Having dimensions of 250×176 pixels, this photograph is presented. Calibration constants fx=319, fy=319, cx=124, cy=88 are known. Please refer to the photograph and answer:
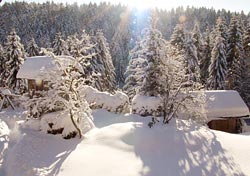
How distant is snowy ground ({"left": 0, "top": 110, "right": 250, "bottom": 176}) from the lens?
1242cm

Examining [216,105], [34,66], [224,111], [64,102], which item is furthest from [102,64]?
[64,102]

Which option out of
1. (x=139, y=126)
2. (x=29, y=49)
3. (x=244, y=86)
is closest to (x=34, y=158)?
(x=139, y=126)

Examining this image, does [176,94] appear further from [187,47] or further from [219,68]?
[187,47]

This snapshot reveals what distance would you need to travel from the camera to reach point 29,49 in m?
46.2

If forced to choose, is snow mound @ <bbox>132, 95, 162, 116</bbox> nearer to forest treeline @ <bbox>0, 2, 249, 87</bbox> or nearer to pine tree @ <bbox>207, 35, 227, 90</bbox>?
pine tree @ <bbox>207, 35, 227, 90</bbox>

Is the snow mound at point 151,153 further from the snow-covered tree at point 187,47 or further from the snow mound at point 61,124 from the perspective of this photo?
the snow-covered tree at point 187,47

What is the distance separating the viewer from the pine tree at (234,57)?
38906 mm

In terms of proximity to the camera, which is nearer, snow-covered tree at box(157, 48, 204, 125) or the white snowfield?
snow-covered tree at box(157, 48, 204, 125)

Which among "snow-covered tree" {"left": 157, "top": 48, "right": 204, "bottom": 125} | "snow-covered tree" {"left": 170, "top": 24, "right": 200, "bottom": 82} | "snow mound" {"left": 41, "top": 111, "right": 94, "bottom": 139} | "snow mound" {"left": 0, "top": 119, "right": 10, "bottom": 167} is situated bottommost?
"snow mound" {"left": 0, "top": 119, "right": 10, "bottom": 167}

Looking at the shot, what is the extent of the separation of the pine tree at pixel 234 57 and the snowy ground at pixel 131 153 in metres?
22.7

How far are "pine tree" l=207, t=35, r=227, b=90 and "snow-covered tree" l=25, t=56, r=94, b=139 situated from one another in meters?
24.9

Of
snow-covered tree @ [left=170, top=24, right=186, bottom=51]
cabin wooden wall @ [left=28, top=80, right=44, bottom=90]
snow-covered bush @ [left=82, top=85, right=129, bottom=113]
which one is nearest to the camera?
cabin wooden wall @ [left=28, top=80, right=44, bottom=90]

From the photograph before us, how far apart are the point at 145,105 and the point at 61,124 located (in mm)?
8131

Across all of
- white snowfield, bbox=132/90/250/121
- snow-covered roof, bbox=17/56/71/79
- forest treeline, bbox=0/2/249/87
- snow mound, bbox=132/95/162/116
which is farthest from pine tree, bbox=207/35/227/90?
forest treeline, bbox=0/2/249/87
